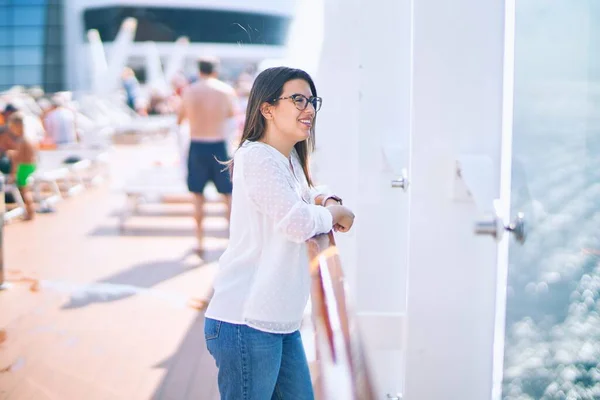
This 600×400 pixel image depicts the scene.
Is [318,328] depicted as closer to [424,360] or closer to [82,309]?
[424,360]

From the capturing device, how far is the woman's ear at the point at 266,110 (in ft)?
5.98

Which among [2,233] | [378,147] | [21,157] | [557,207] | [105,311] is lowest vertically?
[105,311]

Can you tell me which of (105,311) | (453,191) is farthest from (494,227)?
(105,311)

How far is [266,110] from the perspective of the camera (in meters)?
1.83

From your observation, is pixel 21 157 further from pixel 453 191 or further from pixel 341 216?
pixel 341 216

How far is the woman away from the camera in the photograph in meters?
1.75

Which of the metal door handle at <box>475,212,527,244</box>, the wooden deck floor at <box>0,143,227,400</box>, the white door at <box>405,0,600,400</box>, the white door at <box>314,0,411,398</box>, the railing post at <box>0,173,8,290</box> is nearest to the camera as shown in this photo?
the metal door handle at <box>475,212,527,244</box>

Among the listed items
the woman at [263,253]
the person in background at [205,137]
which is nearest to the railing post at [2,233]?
the person in background at [205,137]

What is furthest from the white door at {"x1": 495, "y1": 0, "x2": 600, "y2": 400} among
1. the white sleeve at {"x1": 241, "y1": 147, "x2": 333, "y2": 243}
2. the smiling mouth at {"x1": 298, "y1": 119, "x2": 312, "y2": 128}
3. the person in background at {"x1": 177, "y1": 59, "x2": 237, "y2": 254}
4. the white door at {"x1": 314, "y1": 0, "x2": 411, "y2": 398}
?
the person in background at {"x1": 177, "y1": 59, "x2": 237, "y2": 254}

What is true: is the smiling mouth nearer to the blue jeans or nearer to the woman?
the woman

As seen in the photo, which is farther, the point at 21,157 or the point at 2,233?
the point at 21,157

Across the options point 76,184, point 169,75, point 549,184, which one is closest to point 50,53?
point 169,75

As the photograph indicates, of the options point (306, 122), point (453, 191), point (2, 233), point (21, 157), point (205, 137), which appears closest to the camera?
point (306, 122)

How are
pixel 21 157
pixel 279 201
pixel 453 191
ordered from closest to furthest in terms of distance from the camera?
pixel 279 201
pixel 453 191
pixel 21 157
